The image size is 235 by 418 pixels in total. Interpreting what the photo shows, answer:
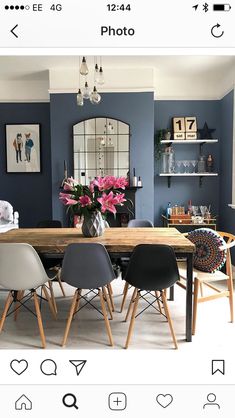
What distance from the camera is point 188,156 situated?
14.5ft

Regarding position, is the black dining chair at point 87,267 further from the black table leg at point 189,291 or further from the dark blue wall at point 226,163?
the dark blue wall at point 226,163

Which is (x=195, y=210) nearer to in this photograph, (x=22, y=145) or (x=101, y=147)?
(x=101, y=147)

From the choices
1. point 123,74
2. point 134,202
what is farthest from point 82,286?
point 123,74

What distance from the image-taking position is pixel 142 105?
4.01 meters

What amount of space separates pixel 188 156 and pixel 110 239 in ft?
8.75

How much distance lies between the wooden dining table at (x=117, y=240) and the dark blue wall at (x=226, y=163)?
5.81 feet

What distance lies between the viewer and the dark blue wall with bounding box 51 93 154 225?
402 centimetres

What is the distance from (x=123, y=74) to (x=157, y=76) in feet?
1.81
